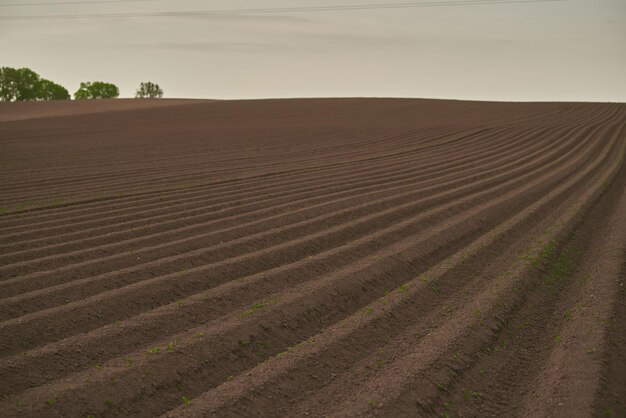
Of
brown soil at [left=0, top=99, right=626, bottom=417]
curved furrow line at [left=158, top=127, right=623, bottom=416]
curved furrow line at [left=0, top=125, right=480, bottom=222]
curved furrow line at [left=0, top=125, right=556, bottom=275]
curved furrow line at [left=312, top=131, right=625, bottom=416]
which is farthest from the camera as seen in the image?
curved furrow line at [left=0, top=125, right=480, bottom=222]

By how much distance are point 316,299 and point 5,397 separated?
288 cm

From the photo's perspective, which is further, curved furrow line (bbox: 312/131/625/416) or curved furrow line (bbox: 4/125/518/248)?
curved furrow line (bbox: 4/125/518/248)

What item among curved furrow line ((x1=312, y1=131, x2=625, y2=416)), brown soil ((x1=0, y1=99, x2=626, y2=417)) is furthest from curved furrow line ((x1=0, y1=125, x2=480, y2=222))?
curved furrow line ((x1=312, y1=131, x2=625, y2=416))

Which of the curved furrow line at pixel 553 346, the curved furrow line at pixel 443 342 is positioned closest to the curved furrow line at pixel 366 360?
the curved furrow line at pixel 443 342

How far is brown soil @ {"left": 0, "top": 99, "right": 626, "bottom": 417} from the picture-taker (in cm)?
450

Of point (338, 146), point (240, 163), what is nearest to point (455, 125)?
point (338, 146)

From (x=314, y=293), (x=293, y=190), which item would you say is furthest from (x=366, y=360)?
(x=293, y=190)

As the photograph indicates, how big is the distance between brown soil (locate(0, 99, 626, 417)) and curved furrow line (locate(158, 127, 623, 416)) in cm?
2

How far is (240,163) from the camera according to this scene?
18141 millimetres

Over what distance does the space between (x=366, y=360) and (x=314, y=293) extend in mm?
1478

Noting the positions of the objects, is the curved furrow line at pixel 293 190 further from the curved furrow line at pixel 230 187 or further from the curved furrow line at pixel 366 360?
the curved furrow line at pixel 366 360

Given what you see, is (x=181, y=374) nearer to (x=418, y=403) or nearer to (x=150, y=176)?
(x=418, y=403)

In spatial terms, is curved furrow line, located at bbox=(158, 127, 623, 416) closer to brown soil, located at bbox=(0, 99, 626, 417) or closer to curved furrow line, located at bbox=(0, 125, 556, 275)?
brown soil, located at bbox=(0, 99, 626, 417)

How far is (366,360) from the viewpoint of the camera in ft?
16.6
